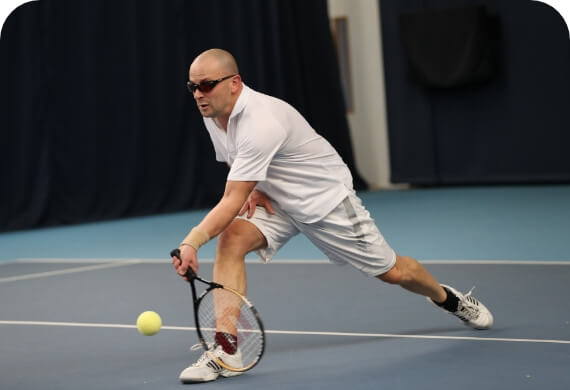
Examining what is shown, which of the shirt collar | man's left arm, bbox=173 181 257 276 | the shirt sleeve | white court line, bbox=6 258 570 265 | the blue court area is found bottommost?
white court line, bbox=6 258 570 265

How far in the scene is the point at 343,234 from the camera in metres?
3.68

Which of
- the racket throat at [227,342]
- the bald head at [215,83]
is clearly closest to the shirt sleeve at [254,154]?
the bald head at [215,83]

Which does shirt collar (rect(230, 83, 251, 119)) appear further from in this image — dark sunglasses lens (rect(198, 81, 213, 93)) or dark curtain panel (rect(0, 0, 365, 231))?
dark curtain panel (rect(0, 0, 365, 231))

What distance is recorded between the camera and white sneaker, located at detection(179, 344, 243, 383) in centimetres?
338

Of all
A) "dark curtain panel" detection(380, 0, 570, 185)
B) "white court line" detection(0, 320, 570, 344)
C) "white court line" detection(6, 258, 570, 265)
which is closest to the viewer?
"white court line" detection(0, 320, 570, 344)

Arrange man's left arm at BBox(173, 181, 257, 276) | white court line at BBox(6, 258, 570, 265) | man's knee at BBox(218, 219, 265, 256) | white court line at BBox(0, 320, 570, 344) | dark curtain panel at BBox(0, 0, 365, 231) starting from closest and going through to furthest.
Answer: man's left arm at BBox(173, 181, 257, 276) < man's knee at BBox(218, 219, 265, 256) < white court line at BBox(0, 320, 570, 344) < white court line at BBox(6, 258, 570, 265) < dark curtain panel at BBox(0, 0, 365, 231)

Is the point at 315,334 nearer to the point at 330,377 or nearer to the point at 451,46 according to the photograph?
the point at 330,377

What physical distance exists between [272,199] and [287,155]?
9.2 inches

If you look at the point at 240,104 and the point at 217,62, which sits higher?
the point at 217,62

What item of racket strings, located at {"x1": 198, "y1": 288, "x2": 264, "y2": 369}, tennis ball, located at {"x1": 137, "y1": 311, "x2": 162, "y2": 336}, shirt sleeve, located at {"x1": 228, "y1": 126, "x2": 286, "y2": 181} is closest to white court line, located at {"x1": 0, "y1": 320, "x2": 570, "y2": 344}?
racket strings, located at {"x1": 198, "y1": 288, "x2": 264, "y2": 369}

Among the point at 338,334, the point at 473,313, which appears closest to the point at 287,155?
the point at 338,334

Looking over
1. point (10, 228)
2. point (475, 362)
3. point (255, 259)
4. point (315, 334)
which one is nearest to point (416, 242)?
point (255, 259)

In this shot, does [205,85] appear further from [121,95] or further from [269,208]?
[121,95]

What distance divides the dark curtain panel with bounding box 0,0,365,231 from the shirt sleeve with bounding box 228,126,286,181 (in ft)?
22.6
